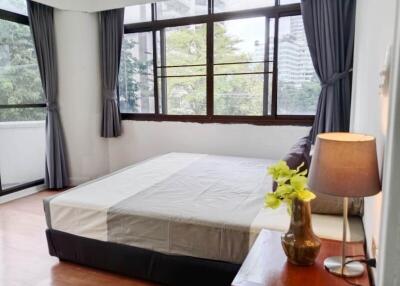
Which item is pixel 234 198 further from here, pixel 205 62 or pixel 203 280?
pixel 205 62

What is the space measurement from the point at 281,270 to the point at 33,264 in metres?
2.07

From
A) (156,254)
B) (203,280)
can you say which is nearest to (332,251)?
(203,280)

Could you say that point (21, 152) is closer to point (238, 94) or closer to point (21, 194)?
point (21, 194)

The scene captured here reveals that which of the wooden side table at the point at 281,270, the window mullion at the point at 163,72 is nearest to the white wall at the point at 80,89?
the window mullion at the point at 163,72

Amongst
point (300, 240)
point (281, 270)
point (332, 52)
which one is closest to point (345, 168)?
point (300, 240)

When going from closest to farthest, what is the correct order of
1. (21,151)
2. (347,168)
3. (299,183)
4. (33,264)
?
(347,168) → (299,183) → (33,264) → (21,151)

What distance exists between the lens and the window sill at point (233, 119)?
145 inches

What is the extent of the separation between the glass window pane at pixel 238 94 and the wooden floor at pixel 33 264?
2.52 metres

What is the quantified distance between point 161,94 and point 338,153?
12.0 feet

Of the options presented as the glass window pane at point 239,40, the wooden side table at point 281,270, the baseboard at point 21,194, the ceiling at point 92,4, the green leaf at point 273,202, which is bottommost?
the baseboard at point 21,194

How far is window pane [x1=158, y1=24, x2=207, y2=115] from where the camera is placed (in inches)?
163

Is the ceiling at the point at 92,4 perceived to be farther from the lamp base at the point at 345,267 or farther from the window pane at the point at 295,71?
the lamp base at the point at 345,267

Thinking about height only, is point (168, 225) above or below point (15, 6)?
below

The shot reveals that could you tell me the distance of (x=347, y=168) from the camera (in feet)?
3.33
